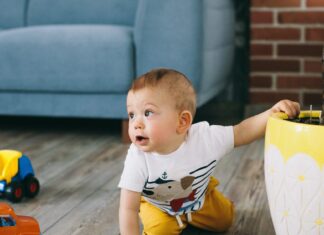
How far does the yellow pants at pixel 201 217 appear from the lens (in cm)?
136

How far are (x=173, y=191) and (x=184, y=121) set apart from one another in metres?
0.15

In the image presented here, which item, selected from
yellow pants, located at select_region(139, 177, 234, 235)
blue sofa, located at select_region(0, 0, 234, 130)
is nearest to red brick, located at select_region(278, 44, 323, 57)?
A: blue sofa, located at select_region(0, 0, 234, 130)

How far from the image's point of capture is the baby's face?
121 cm

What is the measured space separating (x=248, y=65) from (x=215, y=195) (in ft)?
5.80

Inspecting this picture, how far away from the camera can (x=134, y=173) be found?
4.09 ft

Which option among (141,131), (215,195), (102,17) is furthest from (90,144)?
(141,131)

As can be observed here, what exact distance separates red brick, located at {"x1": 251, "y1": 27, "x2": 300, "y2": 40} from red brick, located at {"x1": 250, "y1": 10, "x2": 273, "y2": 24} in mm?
32

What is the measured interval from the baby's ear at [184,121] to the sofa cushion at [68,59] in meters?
1.14

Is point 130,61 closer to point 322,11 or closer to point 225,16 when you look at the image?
point 225,16

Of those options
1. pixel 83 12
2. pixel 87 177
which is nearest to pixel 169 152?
pixel 87 177

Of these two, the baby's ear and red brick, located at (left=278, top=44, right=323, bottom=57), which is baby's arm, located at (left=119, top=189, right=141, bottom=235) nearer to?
the baby's ear

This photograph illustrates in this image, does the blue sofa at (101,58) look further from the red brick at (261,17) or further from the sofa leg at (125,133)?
the red brick at (261,17)

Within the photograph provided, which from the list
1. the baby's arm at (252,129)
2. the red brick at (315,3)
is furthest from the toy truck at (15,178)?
the red brick at (315,3)

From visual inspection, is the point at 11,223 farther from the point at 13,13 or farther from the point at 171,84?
the point at 13,13
